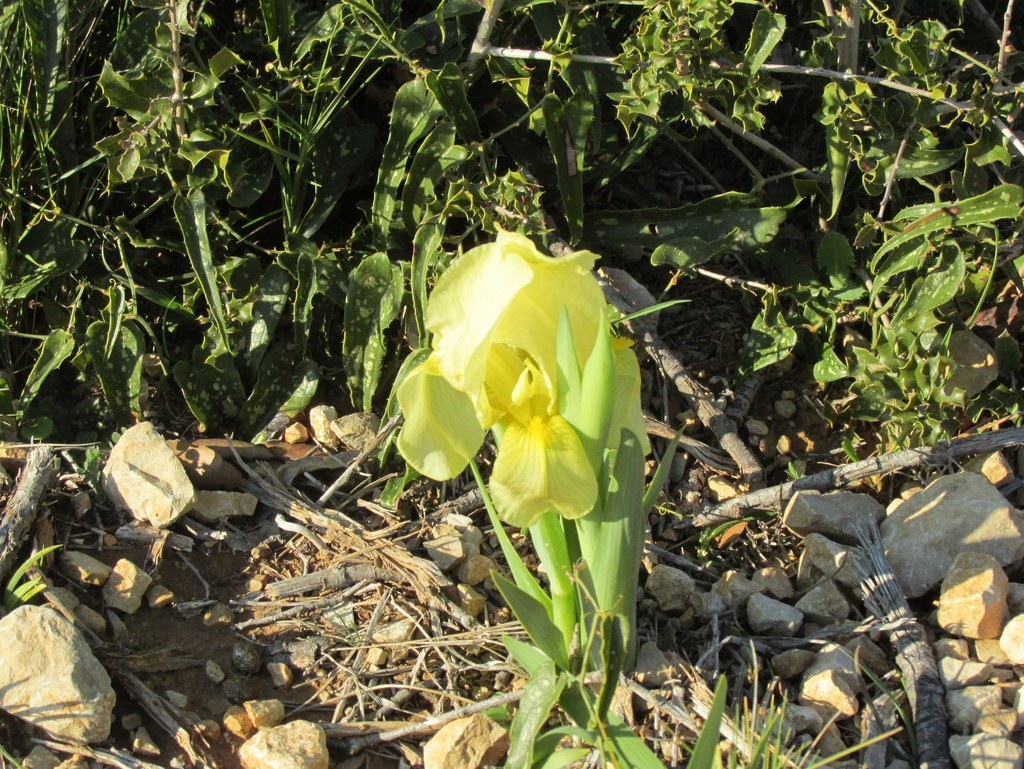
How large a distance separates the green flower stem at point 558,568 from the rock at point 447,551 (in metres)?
0.37

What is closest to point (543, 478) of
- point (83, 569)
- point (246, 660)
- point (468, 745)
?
point (468, 745)

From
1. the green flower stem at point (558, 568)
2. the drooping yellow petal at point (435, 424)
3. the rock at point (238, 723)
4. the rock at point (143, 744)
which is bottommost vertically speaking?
the rock at point (238, 723)

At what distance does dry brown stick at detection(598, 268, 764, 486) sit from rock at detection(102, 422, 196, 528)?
966 mm

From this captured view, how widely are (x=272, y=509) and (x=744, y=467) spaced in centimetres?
99

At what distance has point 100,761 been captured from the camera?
1.74 m

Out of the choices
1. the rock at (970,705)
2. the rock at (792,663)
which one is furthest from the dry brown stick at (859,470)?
the rock at (970,705)

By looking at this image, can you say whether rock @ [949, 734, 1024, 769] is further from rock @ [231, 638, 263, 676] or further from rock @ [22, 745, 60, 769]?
rock @ [22, 745, 60, 769]

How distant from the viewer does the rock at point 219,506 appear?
218 cm

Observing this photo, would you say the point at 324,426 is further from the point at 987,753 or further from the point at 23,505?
the point at 987,753

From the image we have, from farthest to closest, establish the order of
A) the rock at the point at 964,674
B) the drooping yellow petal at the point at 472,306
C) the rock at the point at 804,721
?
the rock at the point at 964,674 < the rock at the point at 804,721 < the drooping yellow petal at the point at 472,306

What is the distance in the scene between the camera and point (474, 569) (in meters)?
2.09

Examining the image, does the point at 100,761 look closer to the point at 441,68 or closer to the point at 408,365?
the point at 408,365

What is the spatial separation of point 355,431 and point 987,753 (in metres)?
1.35

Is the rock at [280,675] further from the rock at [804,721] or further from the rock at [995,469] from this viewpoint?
the rock at [995,469]
